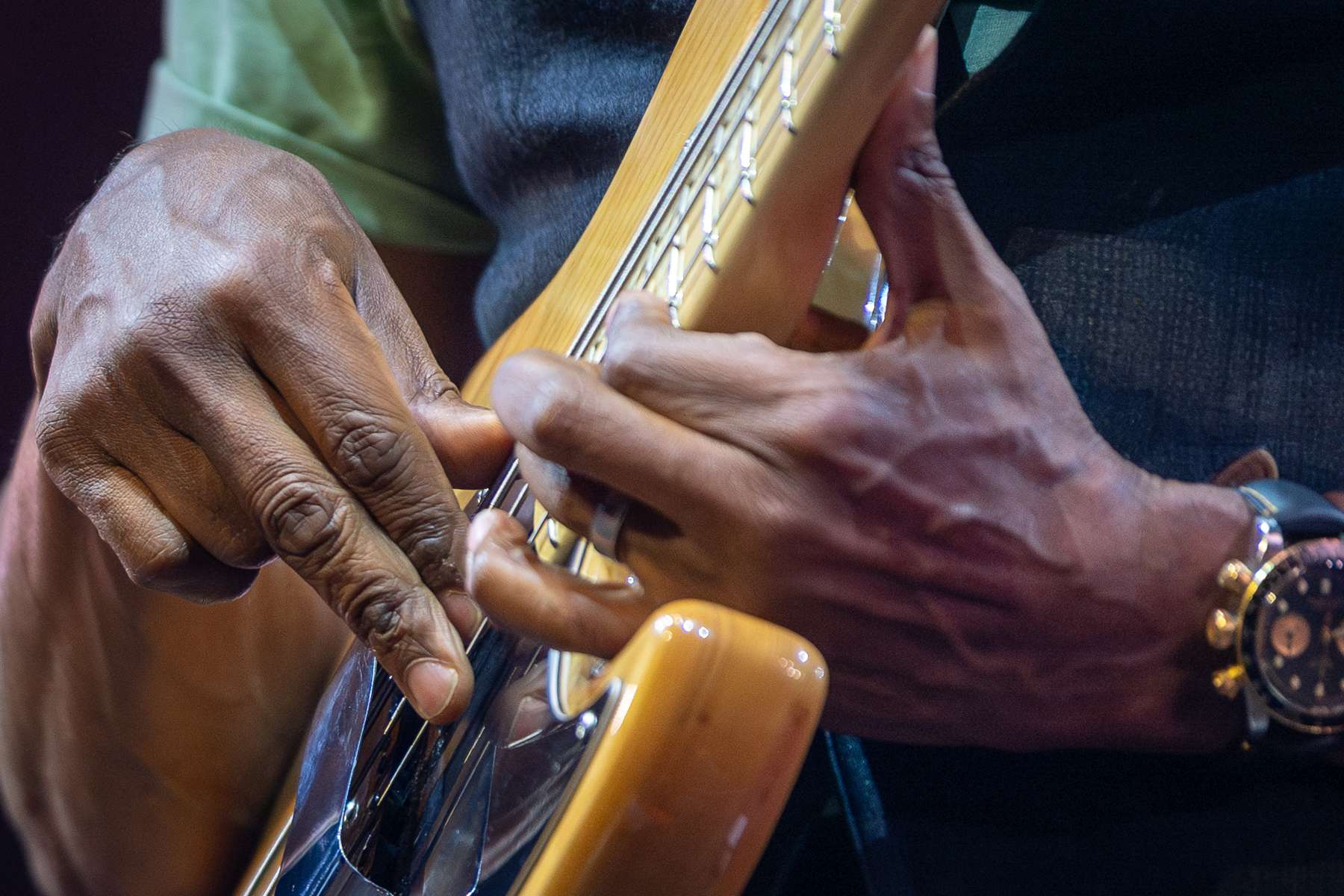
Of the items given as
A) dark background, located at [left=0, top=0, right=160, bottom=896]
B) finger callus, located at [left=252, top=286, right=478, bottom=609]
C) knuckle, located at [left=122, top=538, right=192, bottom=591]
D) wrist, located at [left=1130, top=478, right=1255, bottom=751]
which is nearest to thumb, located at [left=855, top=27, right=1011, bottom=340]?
wrist, located at [left=1130, top=478, right=1255, bottom=751]

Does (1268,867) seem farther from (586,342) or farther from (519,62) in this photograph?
(519,62)

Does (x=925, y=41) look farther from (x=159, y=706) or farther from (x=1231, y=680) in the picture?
(x=159, y=706)

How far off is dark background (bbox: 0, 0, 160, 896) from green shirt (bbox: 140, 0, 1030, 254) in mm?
246

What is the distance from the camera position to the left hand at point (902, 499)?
12.6 inches

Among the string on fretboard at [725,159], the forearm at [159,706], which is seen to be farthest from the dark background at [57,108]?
the string on fretboard at [725,159]

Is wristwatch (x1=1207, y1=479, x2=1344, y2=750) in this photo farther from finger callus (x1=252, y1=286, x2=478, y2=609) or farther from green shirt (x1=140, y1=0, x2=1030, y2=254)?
green shirt (x1=140, y1=0, x2=1030, y2=254)

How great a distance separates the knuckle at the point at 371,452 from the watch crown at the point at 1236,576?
31 cm

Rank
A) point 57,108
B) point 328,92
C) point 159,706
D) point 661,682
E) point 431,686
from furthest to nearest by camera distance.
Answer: point 57,108
point 328,92
point 159,706
point 431,686
point 661,682

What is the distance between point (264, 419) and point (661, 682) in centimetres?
25

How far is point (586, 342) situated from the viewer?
0.43 m

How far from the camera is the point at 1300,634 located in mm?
358

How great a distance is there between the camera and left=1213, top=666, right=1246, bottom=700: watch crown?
14.1 inches

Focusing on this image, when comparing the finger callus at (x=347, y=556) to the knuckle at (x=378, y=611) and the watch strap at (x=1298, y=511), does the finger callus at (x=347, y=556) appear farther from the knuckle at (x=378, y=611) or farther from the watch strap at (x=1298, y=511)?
the watch strap at (x=1298, y=511)

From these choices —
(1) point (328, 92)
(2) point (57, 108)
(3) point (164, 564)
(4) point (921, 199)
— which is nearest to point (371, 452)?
(3) point (164, 564)
